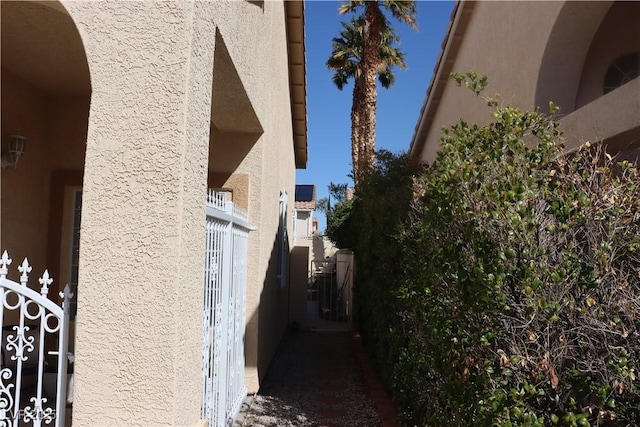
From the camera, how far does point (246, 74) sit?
604cm

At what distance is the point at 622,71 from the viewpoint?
8.41 m

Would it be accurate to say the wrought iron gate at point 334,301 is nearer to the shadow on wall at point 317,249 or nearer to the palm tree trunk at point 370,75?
the palm tree trunk at point 370,75

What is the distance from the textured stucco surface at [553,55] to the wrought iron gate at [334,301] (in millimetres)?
8069

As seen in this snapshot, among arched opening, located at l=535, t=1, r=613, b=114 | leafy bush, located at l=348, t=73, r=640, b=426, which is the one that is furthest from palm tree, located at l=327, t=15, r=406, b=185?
leafy bush, located at l=348, t=73, r=640, b=426

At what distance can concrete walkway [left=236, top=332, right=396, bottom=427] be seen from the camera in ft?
23.3

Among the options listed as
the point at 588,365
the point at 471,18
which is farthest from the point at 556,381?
the point at 471,18

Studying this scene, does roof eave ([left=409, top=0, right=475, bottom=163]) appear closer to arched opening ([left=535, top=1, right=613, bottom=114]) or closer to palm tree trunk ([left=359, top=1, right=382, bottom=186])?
palm tree trunk ([left=359, top=1, right=382, bottom=186])

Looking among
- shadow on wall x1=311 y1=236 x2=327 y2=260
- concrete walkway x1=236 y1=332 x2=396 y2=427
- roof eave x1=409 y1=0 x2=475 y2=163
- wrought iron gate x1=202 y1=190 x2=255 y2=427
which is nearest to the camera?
wrought iron gate x1=202 y1=190 x2=255 y2=427

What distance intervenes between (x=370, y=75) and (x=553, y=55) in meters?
11.7

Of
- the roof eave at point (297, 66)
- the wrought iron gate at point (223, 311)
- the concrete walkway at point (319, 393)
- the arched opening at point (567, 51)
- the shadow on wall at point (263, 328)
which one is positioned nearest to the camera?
the wrought iron gate at point (223, 311)

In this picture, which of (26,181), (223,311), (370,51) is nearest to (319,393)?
(223,311)

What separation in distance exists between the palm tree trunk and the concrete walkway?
29.2 feet

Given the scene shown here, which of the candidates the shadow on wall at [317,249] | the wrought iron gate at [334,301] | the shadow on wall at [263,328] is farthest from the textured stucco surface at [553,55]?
the shadow on wall at [317,249]

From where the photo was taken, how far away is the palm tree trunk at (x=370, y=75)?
18.8m
